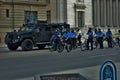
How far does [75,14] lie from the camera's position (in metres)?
59.8

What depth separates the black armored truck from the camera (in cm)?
3341

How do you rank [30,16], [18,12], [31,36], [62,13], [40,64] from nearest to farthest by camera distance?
[40,64]
[31,36]
[18,12]
[30,16]
[62,13]

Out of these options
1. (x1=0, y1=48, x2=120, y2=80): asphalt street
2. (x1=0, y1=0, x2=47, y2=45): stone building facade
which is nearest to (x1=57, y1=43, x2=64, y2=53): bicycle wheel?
(x1=0, y1=48, x2=120, y2=80): asphalt street

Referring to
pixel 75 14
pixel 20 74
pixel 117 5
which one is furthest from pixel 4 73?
pixel 117 5

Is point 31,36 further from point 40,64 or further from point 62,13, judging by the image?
point 62,13

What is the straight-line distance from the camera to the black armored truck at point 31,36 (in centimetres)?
3341

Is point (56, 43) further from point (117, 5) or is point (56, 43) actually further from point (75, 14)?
point (117, 5)

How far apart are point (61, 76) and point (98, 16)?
59.3m

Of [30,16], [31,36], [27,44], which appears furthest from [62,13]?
[27,44]

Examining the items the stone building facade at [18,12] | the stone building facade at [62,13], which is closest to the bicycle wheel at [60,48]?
the stone building facade at [18,12]

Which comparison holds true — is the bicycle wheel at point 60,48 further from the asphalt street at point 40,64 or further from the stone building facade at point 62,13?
the stone building facade at point 62,13

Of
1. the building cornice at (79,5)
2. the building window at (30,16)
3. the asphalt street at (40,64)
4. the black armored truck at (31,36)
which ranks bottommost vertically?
the asphalt street at (40,64)

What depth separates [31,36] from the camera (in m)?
33.9

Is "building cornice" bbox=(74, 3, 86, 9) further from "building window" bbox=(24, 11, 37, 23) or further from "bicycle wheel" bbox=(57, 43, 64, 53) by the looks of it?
"bicycle wheel" bbox=(57, 43, 64, 53)
